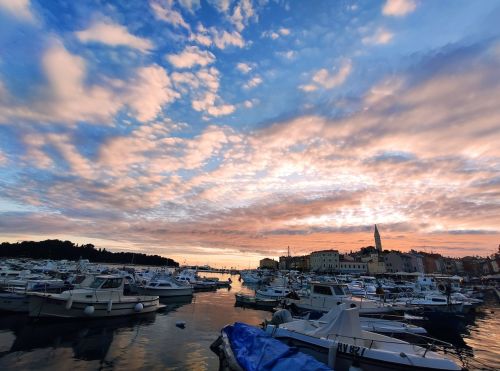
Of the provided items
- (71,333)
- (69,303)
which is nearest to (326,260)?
(69,303)

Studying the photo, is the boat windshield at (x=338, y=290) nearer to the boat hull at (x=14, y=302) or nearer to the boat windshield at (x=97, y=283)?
the boat windshield at (x=97, y=283)

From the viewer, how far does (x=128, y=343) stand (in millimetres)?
18125

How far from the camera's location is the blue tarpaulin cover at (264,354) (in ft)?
28.3

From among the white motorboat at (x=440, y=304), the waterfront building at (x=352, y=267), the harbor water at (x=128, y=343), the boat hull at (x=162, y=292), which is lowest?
the harbor water at (x=128, y=343)

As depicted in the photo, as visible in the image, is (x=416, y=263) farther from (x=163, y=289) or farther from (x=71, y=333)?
(x=71, y=333)

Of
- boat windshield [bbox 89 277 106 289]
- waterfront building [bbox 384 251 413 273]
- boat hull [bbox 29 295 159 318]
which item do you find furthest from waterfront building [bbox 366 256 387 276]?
boat windshield [bbox 89 277 106 289]

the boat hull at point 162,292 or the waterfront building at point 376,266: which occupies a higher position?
the waterfront building at point 376,266

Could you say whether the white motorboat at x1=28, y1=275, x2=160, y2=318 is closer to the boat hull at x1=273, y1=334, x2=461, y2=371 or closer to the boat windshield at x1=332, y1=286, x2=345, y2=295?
the boat windshield at x1=332, y1=286, x2=345, y2=295

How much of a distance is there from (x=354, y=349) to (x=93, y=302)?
2102 cm

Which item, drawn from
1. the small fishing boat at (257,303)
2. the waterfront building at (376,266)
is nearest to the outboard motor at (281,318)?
the small fishing boat at (257,303)

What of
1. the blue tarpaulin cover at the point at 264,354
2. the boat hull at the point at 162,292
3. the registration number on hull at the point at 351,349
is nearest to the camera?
the blue tarpaulin cover at the point at 264,354

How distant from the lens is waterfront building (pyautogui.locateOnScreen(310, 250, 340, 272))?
14938 cm

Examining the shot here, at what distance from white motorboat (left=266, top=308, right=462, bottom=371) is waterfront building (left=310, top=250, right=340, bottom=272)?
5558 inches

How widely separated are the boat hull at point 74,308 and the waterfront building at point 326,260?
5224 inches
